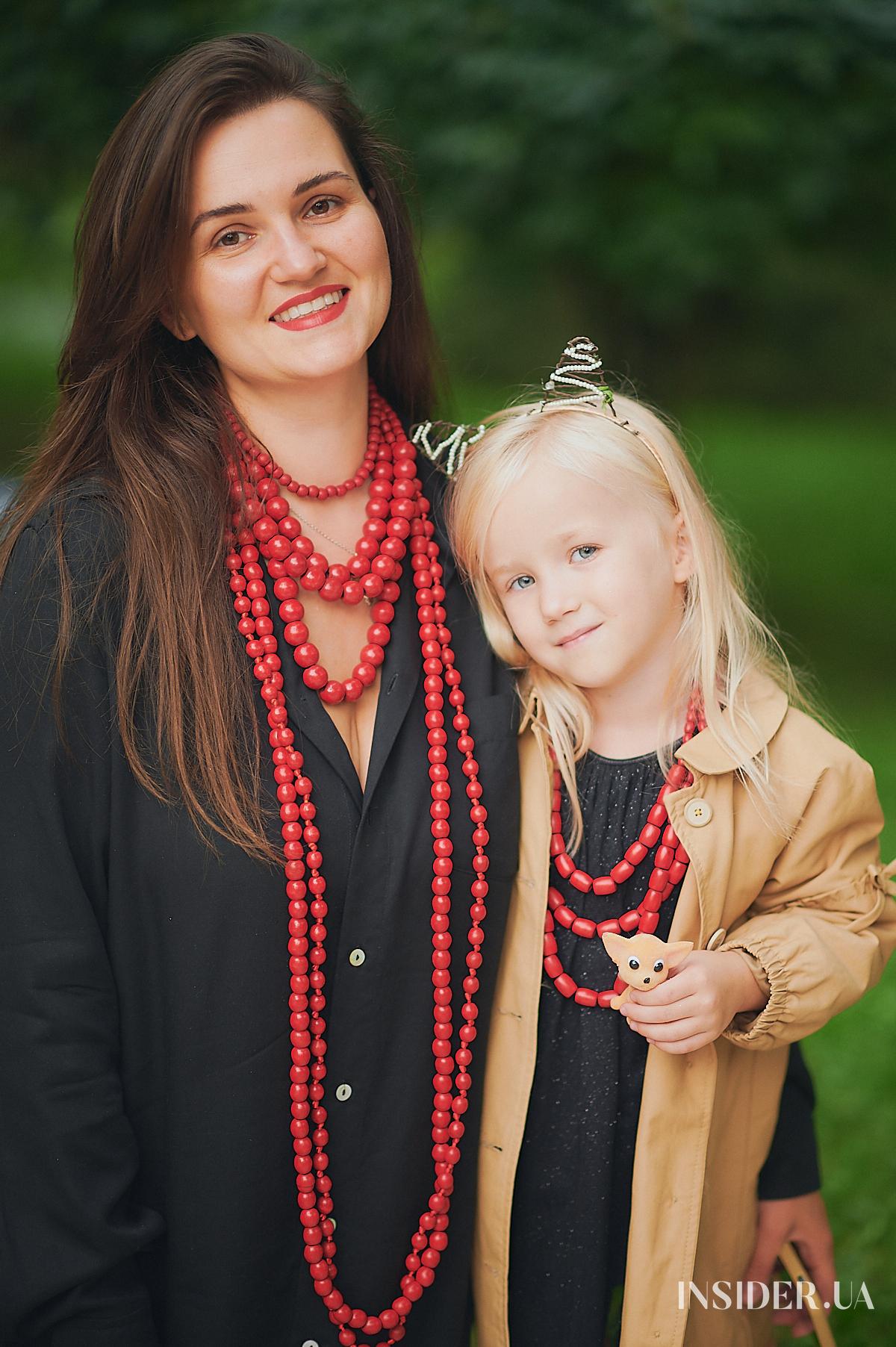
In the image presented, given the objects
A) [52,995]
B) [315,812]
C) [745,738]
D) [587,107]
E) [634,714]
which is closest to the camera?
[52,995]

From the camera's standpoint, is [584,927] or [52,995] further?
[584,927]

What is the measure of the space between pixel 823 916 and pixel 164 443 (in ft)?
4.49

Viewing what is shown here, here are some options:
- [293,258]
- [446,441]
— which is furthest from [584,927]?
[293,258]

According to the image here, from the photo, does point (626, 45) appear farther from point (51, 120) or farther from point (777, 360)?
point (777, 360)

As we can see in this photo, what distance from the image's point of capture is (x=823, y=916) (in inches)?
84.9

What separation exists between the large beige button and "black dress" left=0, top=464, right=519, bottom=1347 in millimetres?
→ 292

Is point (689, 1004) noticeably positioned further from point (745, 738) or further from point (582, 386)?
point (582, 386)

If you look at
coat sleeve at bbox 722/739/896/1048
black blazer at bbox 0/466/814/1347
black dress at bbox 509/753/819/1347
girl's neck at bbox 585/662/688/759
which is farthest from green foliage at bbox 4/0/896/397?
coat sleeve at bbox 722/739/896/1048

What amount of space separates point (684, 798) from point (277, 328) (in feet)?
3.38

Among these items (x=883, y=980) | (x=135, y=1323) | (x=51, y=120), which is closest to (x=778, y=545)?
(x=883, y=980)

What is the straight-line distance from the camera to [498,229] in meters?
5.84

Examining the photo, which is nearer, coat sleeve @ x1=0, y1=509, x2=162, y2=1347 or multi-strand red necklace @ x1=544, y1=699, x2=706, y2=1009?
coat sleeve @ x1=0, y1=509, x2=162, y2=1347

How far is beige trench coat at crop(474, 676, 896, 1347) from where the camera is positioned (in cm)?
211

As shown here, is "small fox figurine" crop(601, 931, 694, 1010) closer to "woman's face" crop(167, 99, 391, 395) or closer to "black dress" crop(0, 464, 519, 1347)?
"black dress" crop(0, 464, 519, 1347)
